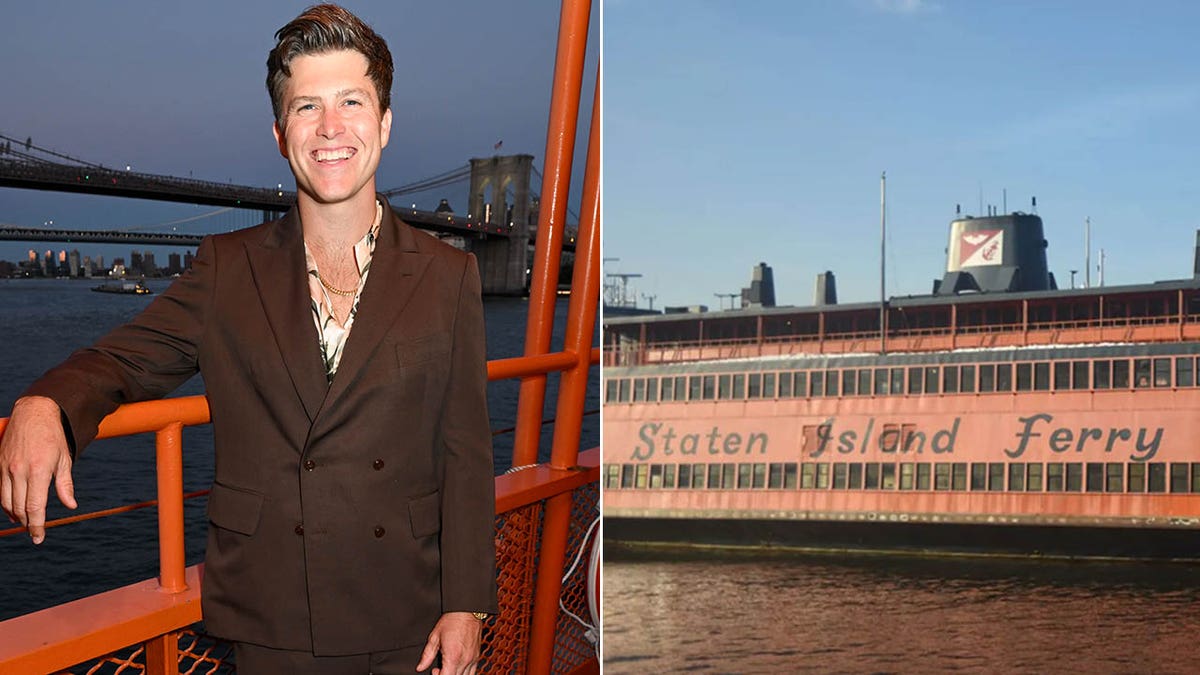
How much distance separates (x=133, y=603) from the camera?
94cm

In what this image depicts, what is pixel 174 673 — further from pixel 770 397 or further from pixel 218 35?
pixel 218 35

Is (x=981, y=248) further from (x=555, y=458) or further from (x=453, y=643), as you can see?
(x=453, y=643)

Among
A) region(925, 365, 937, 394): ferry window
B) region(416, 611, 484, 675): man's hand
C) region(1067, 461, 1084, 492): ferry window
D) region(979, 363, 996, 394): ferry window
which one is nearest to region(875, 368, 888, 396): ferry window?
region(925, 365, 937, 394): ferry window

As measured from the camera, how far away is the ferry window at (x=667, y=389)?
21.4 m

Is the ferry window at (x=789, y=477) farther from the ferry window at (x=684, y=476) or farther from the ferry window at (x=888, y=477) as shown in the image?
the ferry window at (x=684, y=476)

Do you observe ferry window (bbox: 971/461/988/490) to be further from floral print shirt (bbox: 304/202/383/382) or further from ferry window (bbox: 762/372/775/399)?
floral print shirt (bbox: 304/202/383/382)

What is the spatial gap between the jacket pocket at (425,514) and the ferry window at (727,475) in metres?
18.4

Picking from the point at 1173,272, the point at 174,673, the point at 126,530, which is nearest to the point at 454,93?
the point at 1173,272

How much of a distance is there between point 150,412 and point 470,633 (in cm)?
33

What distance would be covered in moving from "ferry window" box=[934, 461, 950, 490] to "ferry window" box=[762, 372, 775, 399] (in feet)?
11.0

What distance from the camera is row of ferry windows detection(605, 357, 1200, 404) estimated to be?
1722cm

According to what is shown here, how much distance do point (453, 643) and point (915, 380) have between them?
19.1 meters

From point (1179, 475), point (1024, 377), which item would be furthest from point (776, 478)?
point (1179, 475)

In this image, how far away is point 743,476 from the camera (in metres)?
19.1
